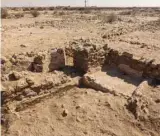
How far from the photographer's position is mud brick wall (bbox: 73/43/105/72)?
863cm

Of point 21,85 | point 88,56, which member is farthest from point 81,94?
point 21,85

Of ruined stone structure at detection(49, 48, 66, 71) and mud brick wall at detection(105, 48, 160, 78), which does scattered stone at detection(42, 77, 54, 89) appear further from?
mud brick wall at detection(105, 48, 160, 78)

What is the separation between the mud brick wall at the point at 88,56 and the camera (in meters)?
8.63

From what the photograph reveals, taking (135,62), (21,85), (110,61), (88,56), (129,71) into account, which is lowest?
(129,71)

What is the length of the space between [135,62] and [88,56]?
58.4 inches

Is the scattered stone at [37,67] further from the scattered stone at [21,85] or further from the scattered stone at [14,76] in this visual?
the scattered stone at [21,85]

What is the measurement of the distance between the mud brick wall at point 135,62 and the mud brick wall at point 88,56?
45 cm

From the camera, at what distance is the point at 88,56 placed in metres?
8.59

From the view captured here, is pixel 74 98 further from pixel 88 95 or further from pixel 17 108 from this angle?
pixel 17 108

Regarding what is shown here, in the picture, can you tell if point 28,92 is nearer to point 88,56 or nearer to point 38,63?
point 38,63

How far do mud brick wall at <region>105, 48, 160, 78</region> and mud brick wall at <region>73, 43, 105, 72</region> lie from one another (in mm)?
452

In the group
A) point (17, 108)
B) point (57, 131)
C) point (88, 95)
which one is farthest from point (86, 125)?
point (17, 108)

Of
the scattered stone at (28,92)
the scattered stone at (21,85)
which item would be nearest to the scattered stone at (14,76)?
the scattered stone at (21,85)

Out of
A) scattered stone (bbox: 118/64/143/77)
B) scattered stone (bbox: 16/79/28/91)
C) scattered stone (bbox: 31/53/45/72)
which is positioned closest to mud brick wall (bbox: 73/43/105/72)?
scattered stone (bbox: 118/64/143/77)
